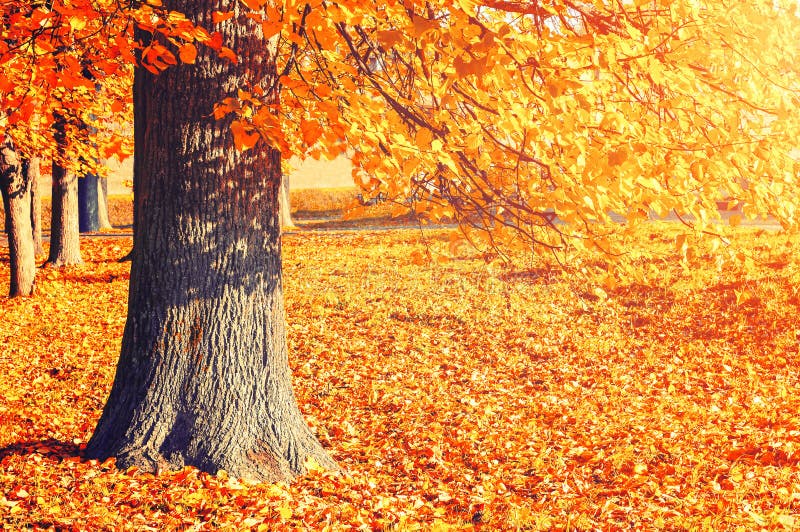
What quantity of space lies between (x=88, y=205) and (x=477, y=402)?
1685cm

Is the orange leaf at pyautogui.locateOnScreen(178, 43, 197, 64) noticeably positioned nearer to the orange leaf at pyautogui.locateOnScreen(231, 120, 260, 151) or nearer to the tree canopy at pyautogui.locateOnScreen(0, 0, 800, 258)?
the tree canopy at pyautogui.locateOnScreen(0, 0, 800, 258)

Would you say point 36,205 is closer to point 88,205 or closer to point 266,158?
point 88,205

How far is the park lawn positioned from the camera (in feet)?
13.6

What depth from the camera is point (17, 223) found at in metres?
10.7

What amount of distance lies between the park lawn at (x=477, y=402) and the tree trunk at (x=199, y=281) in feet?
0.84

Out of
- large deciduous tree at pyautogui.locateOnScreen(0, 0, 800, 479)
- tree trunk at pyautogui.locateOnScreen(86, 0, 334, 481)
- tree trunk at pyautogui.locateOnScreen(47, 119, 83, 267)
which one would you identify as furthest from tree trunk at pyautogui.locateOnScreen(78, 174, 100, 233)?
tree trunk at pyautogui.locateOnScreen(86, 0, 334, 481)

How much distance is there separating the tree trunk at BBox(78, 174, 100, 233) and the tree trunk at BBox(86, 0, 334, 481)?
1679 centimetres

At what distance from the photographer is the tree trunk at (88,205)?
63.7ft

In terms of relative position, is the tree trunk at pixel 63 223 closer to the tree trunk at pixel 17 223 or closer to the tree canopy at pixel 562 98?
the tree trunk at pixel 17 223

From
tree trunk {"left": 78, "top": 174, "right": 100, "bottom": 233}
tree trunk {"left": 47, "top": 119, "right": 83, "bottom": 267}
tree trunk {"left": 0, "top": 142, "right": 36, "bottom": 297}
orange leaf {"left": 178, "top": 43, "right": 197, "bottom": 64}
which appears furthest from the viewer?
tree trunk {"left": 78, "top": 174, "right": 100, "bottom": 233}

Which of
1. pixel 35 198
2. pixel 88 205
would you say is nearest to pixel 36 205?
pixel 35 198

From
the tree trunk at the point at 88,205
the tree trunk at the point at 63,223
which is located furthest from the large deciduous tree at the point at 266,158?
the tree trunk at the point at 88,205

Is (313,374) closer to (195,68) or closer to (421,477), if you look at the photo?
(421,477)

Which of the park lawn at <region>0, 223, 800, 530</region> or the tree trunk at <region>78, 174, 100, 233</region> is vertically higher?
the tree trunk at <region>78, 174, 100, 233</region>
